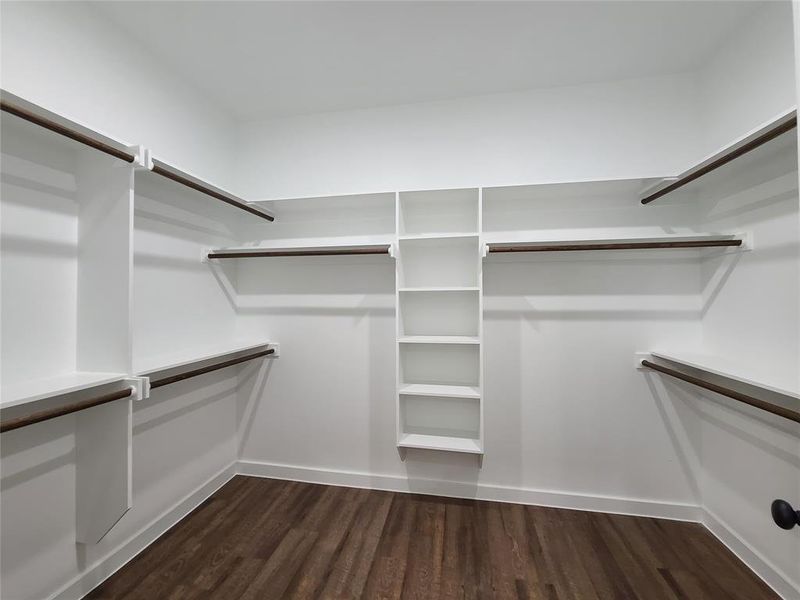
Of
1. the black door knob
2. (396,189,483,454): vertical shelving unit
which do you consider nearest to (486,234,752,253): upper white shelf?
(396,189,483,454): vertical shelving unit

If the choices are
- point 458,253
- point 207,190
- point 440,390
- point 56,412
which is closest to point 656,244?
point 458,253

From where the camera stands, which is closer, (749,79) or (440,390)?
(749,79)

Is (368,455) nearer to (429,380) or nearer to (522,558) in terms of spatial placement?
(429,380)

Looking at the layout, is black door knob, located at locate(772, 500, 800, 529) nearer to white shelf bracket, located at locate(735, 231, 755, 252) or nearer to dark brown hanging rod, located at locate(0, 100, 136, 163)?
white shelf bracket, located at locate(735, 231, 755, 252)

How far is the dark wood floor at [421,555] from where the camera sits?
1.55m

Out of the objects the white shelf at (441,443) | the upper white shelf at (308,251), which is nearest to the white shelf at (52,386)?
the upper white shelf at (308,251)

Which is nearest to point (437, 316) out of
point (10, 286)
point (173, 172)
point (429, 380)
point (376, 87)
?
point (429, 380)

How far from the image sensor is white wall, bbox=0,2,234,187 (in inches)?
52.9

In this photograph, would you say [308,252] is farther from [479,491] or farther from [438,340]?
[479,491]

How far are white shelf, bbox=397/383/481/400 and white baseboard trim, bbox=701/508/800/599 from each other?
1410 mm

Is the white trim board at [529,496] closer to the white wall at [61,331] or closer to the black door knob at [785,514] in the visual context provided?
the white wall at [61,331]

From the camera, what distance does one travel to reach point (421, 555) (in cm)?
175

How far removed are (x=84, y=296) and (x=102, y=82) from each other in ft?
3.38

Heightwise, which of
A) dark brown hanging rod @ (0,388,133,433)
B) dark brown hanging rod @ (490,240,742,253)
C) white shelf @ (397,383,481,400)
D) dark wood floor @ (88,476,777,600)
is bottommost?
dark wood floor @ (88,476,777,600)
